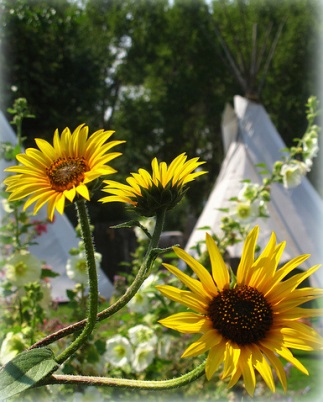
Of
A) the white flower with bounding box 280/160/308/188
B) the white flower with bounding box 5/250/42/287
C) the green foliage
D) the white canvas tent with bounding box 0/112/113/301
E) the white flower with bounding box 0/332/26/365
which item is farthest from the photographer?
the green foliage

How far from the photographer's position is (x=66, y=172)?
429 mm

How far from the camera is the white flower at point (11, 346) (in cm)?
83

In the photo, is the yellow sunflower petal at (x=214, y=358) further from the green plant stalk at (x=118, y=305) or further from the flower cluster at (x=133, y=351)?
the flower cluster at (x=133, y=351)

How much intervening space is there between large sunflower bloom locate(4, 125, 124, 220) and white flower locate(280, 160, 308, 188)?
1.11m

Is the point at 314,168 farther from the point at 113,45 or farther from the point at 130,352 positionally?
the point at 130,352

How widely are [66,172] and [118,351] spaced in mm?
809

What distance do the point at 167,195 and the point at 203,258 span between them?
75cm

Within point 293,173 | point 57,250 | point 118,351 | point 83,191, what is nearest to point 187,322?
point 83,191

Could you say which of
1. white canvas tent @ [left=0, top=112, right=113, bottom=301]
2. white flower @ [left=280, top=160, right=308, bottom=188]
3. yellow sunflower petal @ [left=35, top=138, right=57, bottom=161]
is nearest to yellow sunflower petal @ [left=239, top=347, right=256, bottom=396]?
yellow sunflower petal @ [left=35, top=138, right=57, bottom=161]

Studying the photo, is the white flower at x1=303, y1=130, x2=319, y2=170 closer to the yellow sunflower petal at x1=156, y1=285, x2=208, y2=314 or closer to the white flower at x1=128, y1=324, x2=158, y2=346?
the white flower at x1=128, y1=324, x2=158, y2=346

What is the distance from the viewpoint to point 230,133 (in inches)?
Result: 235

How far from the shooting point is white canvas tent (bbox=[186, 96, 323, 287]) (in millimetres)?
4500

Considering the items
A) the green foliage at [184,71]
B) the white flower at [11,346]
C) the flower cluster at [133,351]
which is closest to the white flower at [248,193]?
the flower cluster at [133,351]

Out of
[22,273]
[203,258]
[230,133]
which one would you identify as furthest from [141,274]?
[230,133]
